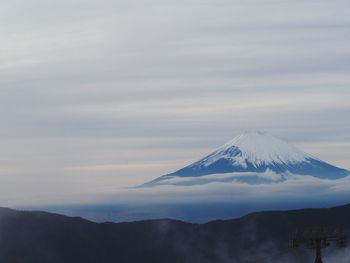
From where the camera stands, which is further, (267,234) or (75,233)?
(267,234)

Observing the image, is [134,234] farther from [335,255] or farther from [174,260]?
[335,255]

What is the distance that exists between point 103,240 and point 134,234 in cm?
672

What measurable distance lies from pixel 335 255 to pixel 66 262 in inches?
1399

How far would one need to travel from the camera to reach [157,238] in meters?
166

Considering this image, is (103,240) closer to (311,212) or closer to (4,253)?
(4,253)

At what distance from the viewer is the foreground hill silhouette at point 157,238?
152750mm

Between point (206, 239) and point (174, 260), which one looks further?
point (206, 239)

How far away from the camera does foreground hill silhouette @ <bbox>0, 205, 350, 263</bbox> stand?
15275 centimetres

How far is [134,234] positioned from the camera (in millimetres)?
166250

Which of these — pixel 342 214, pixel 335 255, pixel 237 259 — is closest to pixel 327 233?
pixel 335 255

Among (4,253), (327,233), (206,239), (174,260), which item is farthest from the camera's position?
(206,239)

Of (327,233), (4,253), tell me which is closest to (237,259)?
(4,253)

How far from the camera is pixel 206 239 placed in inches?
6718

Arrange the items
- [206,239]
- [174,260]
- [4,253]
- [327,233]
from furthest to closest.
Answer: [206,239] → [174,260] → [4,253] → [327,233]
